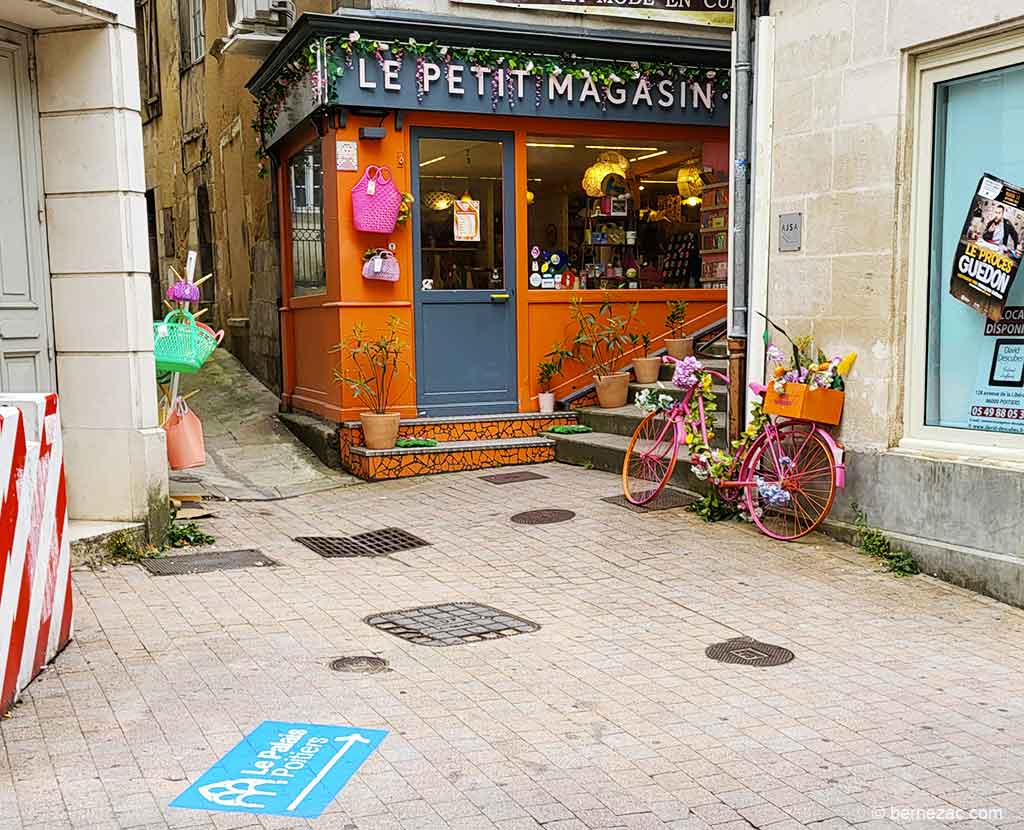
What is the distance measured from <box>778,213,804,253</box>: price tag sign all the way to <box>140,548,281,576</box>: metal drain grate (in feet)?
13.8

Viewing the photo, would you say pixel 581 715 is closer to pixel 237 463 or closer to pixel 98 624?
pixel 98 624

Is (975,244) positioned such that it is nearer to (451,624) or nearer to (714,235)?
(451,624)

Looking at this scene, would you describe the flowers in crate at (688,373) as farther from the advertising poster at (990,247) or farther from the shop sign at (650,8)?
the shop sign at (650,8)

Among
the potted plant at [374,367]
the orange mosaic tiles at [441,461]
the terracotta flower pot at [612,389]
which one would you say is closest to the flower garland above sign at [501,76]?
the potted plant at [374,367]

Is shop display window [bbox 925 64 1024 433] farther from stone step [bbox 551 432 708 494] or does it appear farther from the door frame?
the door frame

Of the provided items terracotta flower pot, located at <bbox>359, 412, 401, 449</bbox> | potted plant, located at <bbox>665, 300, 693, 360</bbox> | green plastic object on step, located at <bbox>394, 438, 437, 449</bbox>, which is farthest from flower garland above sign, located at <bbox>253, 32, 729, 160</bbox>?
green plastic object on step, located at <bbox>394, 438, 437, 449</bbox>

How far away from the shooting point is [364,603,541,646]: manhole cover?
5508 millimetres

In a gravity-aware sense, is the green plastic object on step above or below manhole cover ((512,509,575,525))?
above

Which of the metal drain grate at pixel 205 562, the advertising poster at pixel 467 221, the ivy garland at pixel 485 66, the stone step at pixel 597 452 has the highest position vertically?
the ivy garland at pixel 485 66

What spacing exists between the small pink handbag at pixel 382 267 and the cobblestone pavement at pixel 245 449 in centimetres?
196

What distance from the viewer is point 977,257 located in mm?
6453

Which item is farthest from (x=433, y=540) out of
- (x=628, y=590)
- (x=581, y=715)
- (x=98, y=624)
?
(x=581, y=715)

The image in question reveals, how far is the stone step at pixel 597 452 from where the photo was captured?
953 cm

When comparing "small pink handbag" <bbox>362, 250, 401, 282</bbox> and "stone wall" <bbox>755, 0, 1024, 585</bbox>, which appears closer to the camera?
"stone wall" <bbox>755, 0, 1024, 585</bbox>
